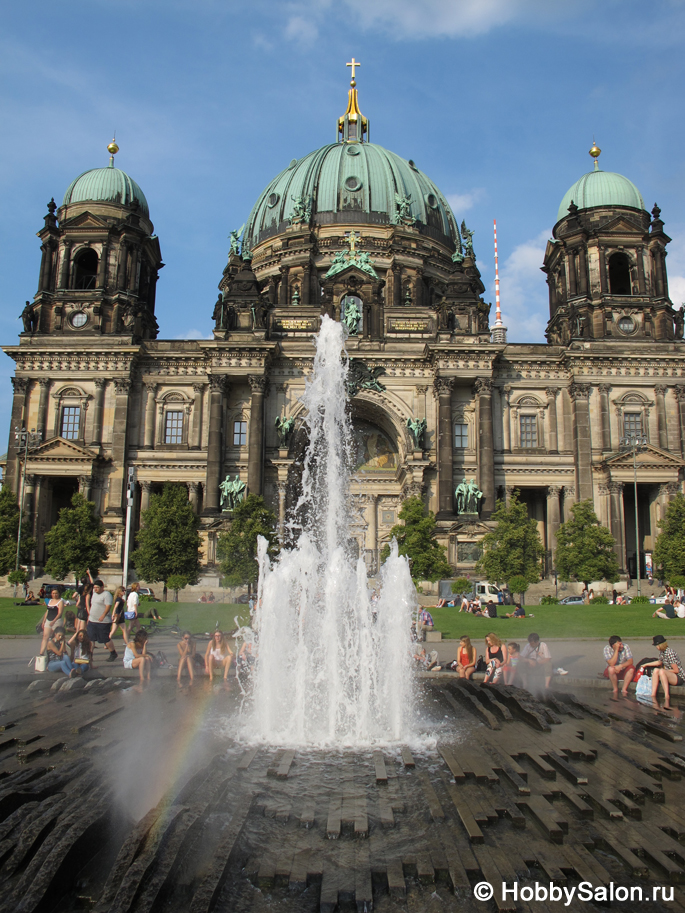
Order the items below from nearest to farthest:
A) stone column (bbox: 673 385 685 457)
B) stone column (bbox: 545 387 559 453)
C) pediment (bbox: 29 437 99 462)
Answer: pediment (bbox: 29 437 99 462), stone column (bbox: 673 385 685 457), stone column (bbox: 545 387 559 453)

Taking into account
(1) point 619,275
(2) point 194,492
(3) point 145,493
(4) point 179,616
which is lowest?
(4) point 179,616

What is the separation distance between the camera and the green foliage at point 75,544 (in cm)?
4381

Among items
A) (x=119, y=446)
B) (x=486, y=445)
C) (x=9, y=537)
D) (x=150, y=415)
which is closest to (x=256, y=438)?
(x=150, y=415)

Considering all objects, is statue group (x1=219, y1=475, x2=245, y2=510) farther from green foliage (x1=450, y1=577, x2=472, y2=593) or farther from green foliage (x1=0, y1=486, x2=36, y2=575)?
green foliage (x1=450, y1=577, x2=472, y2=593)

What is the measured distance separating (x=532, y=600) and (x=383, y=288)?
29129 millimetres

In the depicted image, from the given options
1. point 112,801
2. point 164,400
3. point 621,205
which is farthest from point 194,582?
point 621,205

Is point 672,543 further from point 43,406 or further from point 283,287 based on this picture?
point 43,406

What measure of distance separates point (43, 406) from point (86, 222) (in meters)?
14.7

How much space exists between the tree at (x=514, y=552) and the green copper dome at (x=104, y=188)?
39077 millimetres

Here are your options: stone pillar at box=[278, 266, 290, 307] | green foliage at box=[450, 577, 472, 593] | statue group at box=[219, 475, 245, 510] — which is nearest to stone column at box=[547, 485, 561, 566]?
green foliage at box=[450, 577, 472, 593]

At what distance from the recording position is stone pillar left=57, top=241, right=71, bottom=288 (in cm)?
5491

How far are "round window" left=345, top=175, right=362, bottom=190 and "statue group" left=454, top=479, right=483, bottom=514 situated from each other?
32.5 metres

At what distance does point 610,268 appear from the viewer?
192ft

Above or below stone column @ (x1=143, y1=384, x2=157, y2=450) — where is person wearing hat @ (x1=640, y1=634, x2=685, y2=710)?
below
